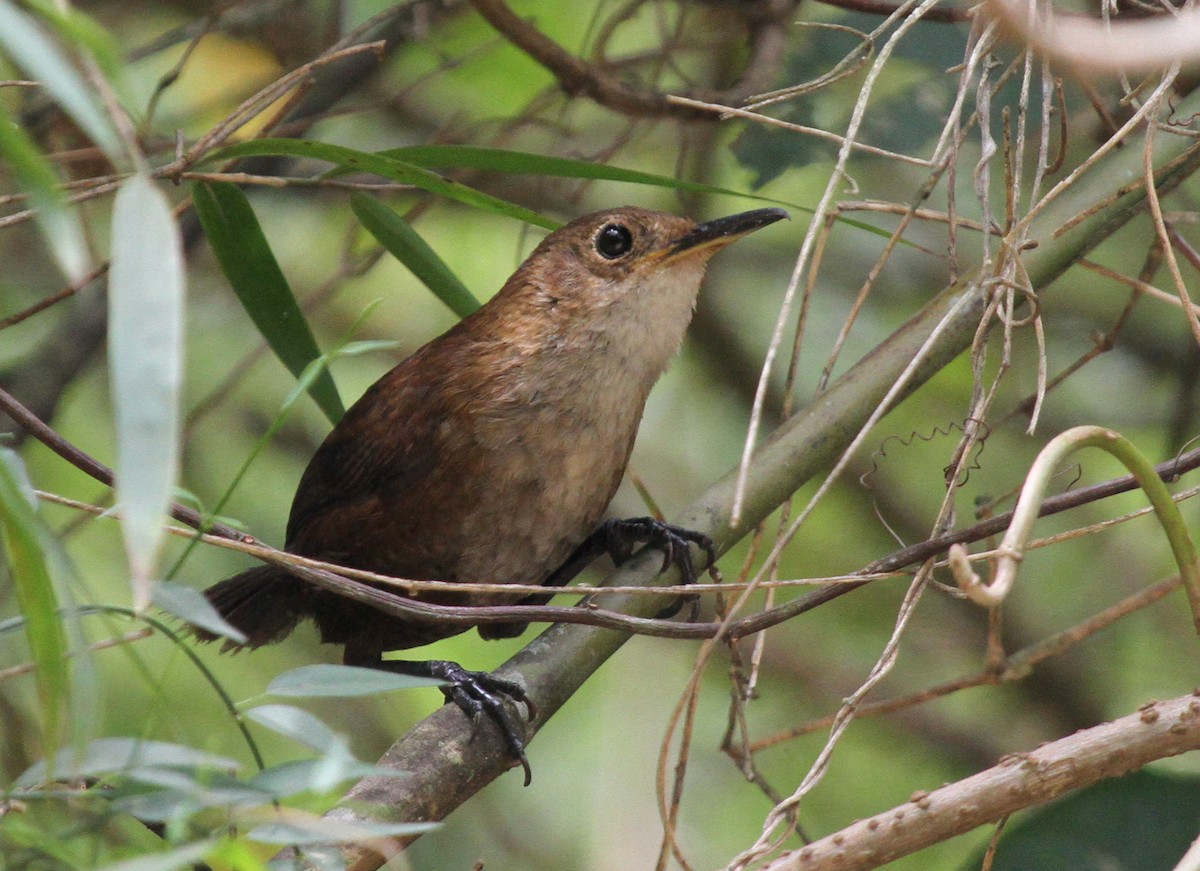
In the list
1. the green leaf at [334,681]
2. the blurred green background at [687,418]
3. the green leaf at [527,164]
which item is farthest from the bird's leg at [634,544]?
the green leaf at [334,681]

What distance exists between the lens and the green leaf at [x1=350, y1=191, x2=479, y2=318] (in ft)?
8.39

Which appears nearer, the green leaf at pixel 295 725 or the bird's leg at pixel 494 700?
the green leaf at pixel 295 725

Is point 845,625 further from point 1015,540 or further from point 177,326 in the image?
point 177,326

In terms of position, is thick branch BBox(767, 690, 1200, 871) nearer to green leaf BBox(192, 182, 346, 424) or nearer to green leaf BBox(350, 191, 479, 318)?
green leaf BBox(192, 182, 346, 424)

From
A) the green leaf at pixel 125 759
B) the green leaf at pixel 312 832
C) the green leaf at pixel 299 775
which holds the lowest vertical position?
the green leaf at pixel 312 832

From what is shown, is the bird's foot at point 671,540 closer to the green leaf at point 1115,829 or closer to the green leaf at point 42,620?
the green leaf at point 1115,829

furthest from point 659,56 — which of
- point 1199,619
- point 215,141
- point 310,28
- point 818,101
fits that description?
point 1199,619

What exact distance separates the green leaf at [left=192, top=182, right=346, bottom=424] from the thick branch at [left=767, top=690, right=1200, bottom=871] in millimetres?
1273

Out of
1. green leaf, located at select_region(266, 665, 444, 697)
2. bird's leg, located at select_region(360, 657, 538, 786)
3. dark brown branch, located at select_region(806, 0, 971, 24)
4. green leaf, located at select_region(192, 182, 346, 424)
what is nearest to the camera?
green leaf, located at select_region(266, 665, 444, 697)

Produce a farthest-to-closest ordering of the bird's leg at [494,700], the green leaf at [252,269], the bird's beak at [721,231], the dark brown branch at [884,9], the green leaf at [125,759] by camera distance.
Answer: the dark brown branch at [884,9], the bird's beak at [721,231], the green leaf at [252,269], the bird's leg at [494,700], the green leaf at [125,759]

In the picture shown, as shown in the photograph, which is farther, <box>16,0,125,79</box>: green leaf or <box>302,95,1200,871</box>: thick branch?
<box>302,95,1200,871</box>: thick branch

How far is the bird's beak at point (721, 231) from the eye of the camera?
266 centimetres

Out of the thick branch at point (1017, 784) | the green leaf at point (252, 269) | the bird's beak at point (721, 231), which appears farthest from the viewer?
the bird's beak at point (721, 231)

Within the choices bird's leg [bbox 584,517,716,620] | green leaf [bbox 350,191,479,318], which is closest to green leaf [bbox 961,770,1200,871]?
bird's leg [bbox 584,517,716,620]
